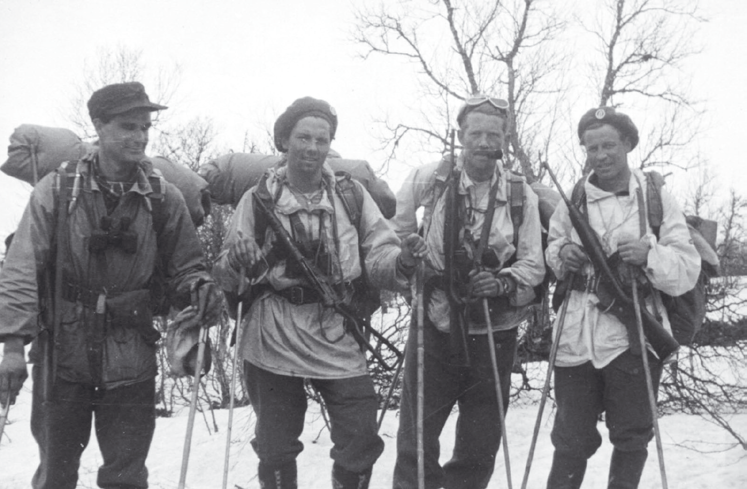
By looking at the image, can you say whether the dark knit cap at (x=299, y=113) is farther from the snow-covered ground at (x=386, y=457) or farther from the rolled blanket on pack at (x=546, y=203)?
the snow-covered ground at (x=386, y=457)

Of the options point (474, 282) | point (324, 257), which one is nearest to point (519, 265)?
point (474, 282)

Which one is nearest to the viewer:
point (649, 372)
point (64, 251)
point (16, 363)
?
point (16, 363)

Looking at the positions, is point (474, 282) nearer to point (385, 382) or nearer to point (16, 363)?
point (16, 363)

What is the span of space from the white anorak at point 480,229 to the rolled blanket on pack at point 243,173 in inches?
12.5

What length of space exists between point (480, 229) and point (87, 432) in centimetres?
211

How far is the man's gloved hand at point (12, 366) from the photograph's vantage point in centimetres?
273

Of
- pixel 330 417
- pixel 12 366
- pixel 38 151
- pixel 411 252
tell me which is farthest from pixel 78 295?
pixel 411 252

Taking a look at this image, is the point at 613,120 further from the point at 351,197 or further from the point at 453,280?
the point at 351,197

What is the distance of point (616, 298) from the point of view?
3.31 metres

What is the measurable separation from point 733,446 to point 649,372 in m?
3.02

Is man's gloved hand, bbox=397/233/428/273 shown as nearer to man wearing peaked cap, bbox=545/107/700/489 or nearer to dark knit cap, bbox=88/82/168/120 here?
man wearing peaked cap, bbox=545/107/700/489

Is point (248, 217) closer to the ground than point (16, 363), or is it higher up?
higher up

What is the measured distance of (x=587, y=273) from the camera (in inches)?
135

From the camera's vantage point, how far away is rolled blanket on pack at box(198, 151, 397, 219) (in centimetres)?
371
